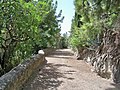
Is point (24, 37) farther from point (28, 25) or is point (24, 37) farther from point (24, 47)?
point (24, 47)

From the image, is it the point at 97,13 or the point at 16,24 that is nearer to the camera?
the point at 16,24

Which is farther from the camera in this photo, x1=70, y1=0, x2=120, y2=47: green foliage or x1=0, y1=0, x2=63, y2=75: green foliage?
x1=70, y1=0, x2=120, y2=47: green foliage

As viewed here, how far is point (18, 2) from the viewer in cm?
933

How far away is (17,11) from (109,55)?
4696mm

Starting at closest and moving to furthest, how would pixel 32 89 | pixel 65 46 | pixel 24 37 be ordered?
pixel 32 89, pixel 24 37, pixel 65 46

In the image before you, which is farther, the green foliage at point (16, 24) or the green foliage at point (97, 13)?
the green foliage at point (97, 13)

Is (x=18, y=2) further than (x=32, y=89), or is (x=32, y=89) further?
(x=18, y=2)

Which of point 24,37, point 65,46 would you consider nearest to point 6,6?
point 24,37

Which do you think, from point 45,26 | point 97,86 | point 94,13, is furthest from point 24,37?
point 45,26

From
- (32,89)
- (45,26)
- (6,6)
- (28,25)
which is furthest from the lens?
(45,26)

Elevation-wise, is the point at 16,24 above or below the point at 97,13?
below

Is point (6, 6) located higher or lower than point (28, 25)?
higher

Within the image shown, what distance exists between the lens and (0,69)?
11.0 meters

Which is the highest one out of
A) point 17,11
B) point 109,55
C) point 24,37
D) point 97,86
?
point 17,11
